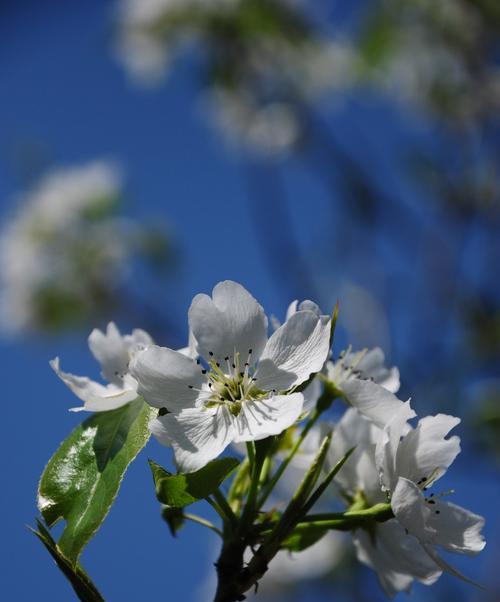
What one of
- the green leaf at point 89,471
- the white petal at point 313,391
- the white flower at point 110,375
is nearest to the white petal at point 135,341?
the white flower at point 110,375

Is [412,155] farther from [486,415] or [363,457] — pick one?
[363,457]

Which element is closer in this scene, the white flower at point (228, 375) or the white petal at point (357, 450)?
the white flower at point (228, 375)

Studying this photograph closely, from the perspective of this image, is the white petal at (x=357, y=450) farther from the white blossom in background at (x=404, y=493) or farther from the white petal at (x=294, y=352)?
the white petal at (x=294, y=352)

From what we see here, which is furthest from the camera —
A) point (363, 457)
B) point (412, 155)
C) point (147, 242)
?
point (147, 242)

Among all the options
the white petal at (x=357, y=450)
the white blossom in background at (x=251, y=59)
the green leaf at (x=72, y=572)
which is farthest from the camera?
the white blossom in background at (x=251, y=59)

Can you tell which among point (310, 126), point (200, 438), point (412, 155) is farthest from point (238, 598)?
point (310, 126)

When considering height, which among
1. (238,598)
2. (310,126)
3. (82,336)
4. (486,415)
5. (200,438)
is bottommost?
(238,598)
